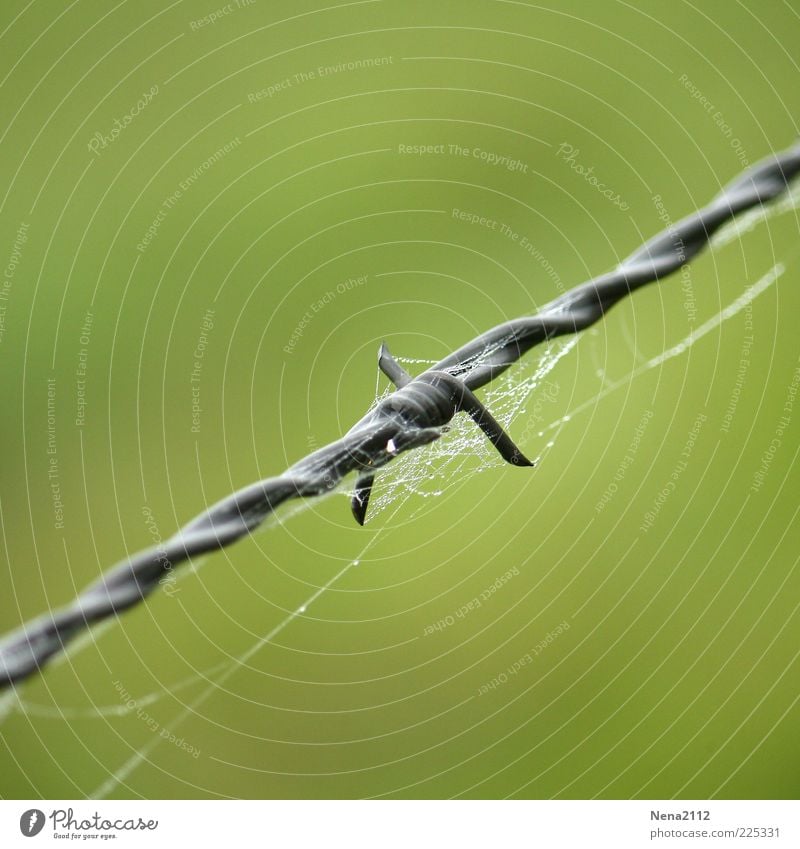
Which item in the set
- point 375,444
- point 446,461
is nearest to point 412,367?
point 446,461

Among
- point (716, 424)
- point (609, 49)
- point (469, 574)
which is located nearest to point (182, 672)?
point (469, 574)

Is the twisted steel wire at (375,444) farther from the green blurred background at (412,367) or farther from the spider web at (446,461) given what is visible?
the green blurred background at (412,367)

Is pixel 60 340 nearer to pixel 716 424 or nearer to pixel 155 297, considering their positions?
pixel 155 297

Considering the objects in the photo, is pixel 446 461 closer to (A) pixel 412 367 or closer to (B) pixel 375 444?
(A) pixel 412 367

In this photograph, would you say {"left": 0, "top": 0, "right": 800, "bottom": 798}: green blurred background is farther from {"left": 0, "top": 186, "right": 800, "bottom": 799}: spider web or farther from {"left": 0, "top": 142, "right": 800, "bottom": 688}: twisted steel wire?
{"left": 0, "top": 142, "right": 800, "bottom": 688}: twisted steel wire

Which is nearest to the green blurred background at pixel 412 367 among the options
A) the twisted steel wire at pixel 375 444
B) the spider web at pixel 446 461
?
the spider web at pixel 446 461

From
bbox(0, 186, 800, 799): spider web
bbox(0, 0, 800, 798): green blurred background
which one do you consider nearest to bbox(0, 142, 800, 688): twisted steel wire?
bbox(0, 186, 800, 799): spider web
